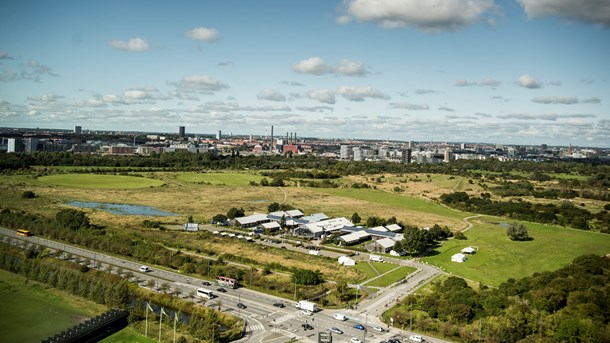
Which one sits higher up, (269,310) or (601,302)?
(601,302)

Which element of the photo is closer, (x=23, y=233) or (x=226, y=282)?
(x=226, y=282)

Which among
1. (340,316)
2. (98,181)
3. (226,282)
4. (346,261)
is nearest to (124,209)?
(98,181)

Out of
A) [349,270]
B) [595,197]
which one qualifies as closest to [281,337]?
[349,270]

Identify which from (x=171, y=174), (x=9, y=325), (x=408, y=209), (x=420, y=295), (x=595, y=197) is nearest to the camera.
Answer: (x=9, y=325)

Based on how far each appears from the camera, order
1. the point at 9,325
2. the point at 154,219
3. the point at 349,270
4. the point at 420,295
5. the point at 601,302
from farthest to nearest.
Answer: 1. the point at 154,219
2. the point at 349,270
3. the point at 420,295
4. the point at 601,302
5. the point at 9,325

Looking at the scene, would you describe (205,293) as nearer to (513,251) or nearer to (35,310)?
(35,310)

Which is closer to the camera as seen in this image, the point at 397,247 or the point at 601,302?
the point at 601,302

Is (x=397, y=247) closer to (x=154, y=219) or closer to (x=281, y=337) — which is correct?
(x=281, y=337)
